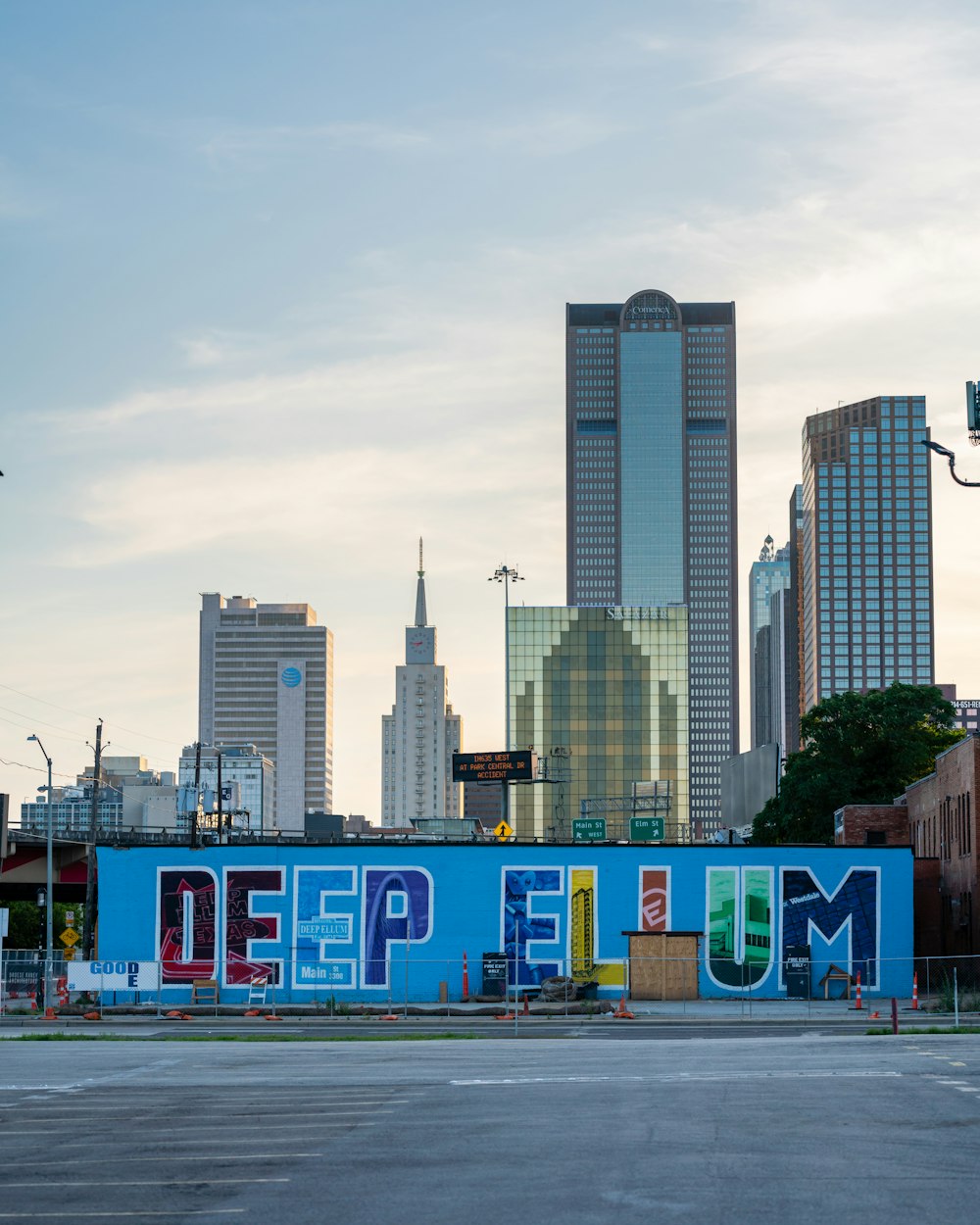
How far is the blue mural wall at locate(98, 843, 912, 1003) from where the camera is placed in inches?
2502

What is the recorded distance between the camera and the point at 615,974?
6306 cm

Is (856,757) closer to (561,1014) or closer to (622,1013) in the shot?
(561,1014)

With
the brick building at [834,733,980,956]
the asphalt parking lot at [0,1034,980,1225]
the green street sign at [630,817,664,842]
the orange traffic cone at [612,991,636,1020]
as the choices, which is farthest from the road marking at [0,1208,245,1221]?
the green street sign at [630,817,664,842]

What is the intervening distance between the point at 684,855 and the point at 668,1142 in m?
43.4

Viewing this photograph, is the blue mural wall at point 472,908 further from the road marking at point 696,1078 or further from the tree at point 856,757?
the road marking at point 696,1078

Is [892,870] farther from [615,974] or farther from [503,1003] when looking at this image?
[503,1003]

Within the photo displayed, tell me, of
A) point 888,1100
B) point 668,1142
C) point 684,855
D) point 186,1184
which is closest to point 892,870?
point 684,855

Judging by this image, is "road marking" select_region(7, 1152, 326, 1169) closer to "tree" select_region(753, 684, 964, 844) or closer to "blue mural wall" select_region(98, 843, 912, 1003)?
"blue mural wall" select_region(98, 843, 912, 1003)

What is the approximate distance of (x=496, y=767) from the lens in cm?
11181

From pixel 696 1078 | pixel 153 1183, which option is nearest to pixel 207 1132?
pixel 153 1183

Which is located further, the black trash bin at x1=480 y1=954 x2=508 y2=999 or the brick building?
the brick building

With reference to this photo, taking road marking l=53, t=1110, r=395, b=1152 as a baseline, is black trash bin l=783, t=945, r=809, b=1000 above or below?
below

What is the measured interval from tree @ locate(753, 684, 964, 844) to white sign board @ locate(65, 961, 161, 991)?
4787cm

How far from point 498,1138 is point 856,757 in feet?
264
